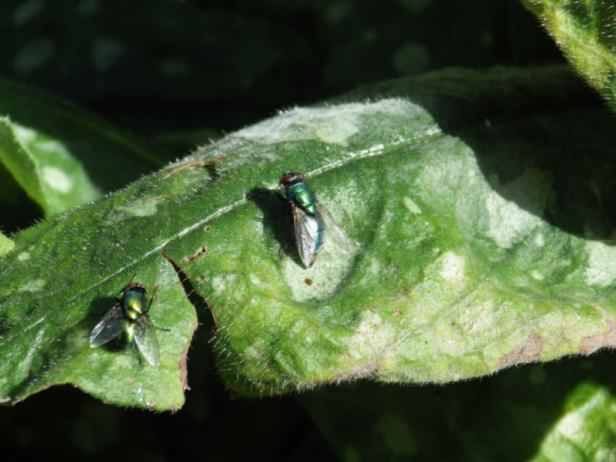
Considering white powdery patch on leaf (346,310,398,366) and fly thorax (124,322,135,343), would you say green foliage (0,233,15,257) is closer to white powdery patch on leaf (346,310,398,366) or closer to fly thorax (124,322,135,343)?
fly thorax (124,322,135,343)

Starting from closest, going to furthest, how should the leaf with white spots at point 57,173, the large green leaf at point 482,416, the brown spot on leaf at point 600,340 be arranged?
the brown spot on leaf at point 600,340 → the large green leaf at point 482,416 → the leaf with white spots at point 57,173

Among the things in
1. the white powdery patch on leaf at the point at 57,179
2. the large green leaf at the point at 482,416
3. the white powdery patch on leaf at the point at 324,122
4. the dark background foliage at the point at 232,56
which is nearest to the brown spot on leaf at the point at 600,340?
the large green leaf at the point at 482,416

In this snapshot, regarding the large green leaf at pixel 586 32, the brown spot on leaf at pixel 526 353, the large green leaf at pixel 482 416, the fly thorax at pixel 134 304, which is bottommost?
the large green leaf at pixel 482 416

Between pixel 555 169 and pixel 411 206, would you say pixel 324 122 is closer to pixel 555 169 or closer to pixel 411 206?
pixel 411 206

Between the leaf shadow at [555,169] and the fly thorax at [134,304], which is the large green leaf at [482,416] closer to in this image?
the leaf shadow at [555,169]

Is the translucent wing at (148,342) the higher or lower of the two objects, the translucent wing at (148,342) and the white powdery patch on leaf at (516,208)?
the higher

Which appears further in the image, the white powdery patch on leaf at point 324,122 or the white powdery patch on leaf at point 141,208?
the white powdery patch on leaf at point 324,122
